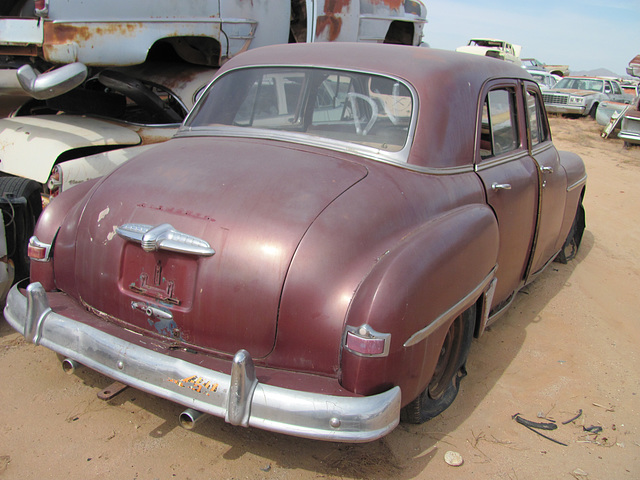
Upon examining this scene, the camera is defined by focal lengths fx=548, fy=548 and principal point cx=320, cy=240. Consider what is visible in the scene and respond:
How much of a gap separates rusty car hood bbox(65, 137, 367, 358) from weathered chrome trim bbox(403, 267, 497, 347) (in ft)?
1.84

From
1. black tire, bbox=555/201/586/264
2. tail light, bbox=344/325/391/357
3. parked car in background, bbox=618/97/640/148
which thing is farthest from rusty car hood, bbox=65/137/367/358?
parked car in background, bbox=618/97/640/148

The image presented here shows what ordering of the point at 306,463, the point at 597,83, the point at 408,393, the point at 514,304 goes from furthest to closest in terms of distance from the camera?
1. the point at 597,83
2. the point at 514,304
3. the point at 306,463
4. the point at 408,393

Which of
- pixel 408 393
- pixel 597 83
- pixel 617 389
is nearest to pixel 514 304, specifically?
pixel 617 389

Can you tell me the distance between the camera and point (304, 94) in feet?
10.2

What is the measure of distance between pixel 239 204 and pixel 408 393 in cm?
105

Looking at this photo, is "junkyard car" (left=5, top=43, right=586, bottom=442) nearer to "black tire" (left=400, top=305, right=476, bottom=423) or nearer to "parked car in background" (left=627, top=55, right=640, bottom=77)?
"black tire" (left=400, top=305, right=476, bottom=423)

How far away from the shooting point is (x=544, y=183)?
12.0ft

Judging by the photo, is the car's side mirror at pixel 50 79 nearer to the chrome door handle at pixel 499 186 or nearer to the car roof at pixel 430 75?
the car roof at pixel 430 75

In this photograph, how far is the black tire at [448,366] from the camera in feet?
8.86

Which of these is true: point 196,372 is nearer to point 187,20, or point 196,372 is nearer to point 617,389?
point 617,389

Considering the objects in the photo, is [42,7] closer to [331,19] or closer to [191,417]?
[331,19]

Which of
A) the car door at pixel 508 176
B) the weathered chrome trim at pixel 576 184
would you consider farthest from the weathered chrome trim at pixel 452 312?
the weathered chrome trim at pixel 576 184

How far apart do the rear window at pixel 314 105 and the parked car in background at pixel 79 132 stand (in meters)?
1.33

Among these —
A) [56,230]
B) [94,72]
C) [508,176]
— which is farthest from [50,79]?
[508,176]
